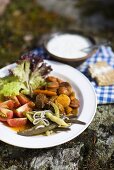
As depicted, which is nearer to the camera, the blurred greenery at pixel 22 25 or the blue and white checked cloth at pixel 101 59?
the blue and white checked cloth at pixel 101 59

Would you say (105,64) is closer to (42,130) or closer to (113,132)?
(113,132)

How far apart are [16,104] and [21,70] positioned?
0.46 meters

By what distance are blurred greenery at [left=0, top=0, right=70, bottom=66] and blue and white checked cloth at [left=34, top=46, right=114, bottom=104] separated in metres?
1.42

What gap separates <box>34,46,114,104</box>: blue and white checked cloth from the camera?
4531 millimetres

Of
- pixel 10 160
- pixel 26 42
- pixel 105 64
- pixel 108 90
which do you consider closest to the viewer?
pixel 10 160

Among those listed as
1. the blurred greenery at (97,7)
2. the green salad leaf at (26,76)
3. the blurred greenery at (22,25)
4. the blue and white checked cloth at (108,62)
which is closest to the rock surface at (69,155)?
the blue and white checked cloth at (108,62)

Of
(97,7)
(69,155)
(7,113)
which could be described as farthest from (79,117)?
(97,7)

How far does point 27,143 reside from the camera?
3723 millimetres

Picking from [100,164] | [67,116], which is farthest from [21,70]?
[100,164]

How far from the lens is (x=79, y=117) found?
4027 millimetres

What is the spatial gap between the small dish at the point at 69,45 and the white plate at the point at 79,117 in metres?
0.14

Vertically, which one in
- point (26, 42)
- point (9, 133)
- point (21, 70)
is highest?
point (26, 42)

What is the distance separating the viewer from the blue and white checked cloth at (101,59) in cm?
453

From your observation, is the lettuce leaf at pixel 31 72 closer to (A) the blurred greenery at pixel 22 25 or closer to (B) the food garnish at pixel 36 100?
(B) the food garnish at pixel 36 100
